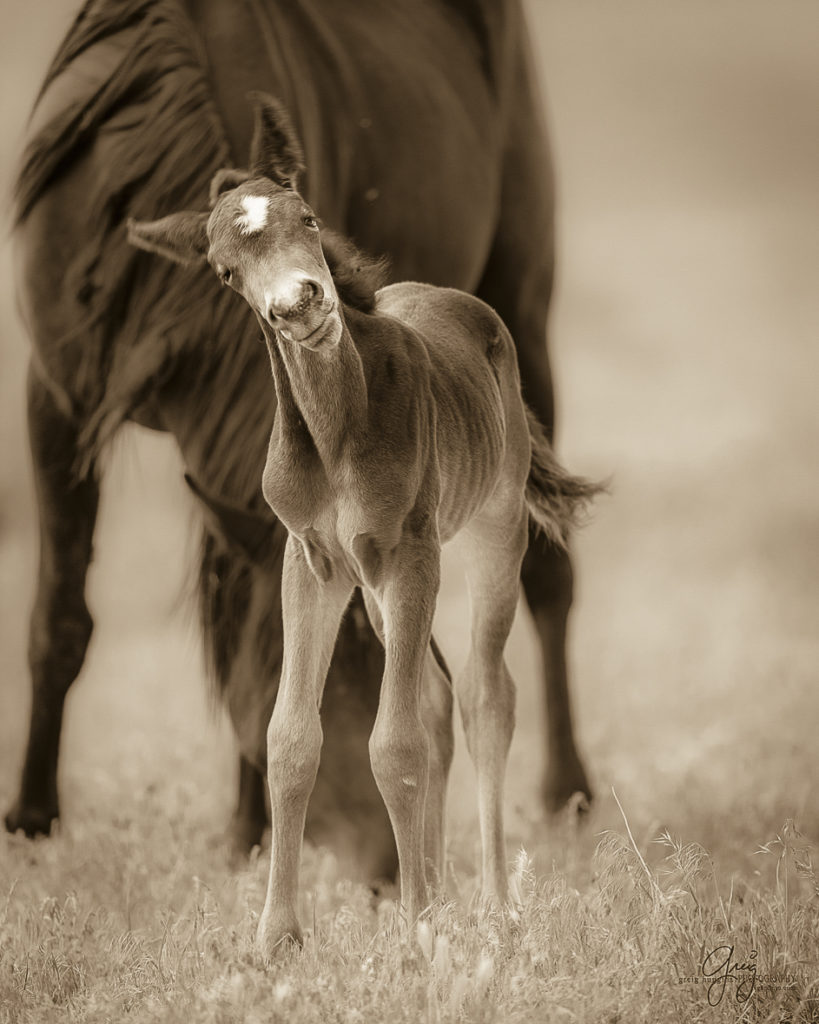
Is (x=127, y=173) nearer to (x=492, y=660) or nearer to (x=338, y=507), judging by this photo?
(x=338, y=507)

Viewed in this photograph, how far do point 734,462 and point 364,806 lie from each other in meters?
5.51

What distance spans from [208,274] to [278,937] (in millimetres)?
1335

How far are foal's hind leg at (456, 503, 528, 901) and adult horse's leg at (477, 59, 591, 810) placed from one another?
1.36 meters

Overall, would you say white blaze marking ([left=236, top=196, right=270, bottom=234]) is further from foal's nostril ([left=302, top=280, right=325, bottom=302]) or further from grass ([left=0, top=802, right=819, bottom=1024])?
grass ([left=0, top=802, right=819, bottom=1024])

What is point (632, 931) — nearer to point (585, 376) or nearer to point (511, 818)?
point (511, 818)

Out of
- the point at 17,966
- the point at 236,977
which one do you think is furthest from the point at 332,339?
the point at 17,966

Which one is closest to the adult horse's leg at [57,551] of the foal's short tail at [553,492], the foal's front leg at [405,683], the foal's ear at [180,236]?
the foal's short tail at [553,492]

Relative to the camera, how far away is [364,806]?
2389 mm

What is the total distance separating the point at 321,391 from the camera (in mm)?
1804

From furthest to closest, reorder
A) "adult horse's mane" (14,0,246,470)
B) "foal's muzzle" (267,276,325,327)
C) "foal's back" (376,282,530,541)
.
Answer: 1. "adult horse's mane" (14,0,246,470)
2. "foal's back" (376,282,530,541)
3. "foal's muzzle" (267,276,325,327)

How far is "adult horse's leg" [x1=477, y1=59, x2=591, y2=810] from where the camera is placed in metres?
3.69

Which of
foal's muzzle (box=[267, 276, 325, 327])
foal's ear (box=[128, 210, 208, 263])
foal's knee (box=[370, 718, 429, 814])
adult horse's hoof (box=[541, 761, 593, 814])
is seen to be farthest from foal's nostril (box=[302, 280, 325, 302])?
adult horse's hoof (box=[541, 761, 593, 814])

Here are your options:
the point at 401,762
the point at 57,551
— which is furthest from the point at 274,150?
the point at 57,551

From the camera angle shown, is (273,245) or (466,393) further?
(466,393)
